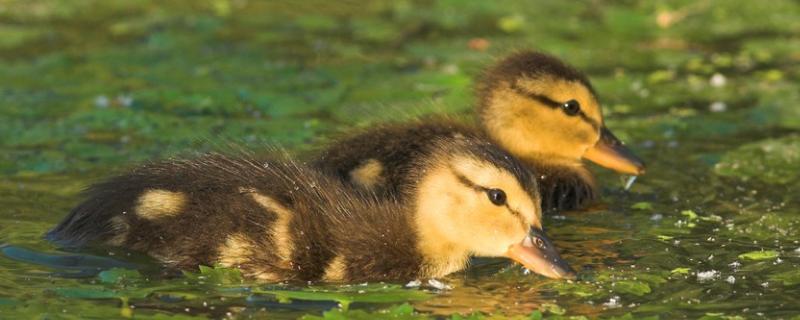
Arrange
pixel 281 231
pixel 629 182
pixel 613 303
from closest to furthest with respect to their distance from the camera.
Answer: pixel 613 303 → pixel 281 231 → pixel 629 182

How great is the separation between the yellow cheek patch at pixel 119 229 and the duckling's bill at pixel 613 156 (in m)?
2.78

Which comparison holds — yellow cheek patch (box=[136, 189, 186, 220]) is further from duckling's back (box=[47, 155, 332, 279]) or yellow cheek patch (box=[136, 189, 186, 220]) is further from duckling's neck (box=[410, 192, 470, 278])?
duckling's neck (box=[410, 192, 470, 278])

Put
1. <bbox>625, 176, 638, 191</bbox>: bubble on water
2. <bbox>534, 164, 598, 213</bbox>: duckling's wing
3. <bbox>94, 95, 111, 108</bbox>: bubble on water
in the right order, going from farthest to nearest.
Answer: <bbox>94, 95, 111, 108</bbox>: bubble on water < <bbox>625, 176, 638, 191</bbox>: bubble on water < <bbox>534, 164, 598, 213</bbox>: duckling's wing

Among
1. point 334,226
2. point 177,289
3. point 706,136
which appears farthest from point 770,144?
point 177,289

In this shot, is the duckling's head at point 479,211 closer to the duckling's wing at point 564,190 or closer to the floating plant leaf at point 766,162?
the duckling's wing at point 564,190

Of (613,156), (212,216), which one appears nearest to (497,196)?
(212,216)

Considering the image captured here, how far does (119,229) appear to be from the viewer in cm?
659

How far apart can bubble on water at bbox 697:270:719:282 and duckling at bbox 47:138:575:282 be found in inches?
21.4

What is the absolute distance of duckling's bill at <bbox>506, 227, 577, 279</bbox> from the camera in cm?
646

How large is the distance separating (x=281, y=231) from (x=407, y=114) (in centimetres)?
204

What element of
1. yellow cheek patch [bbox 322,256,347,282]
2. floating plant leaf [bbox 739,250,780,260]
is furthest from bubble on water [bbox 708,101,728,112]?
yellow cheek patch [bbox 322,256,347,282]

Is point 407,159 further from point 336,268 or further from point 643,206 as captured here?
point 643,206

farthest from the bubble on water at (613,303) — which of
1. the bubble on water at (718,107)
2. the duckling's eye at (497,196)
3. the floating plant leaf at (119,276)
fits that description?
the bubble on water at (718,107)

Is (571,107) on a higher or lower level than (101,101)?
lower
